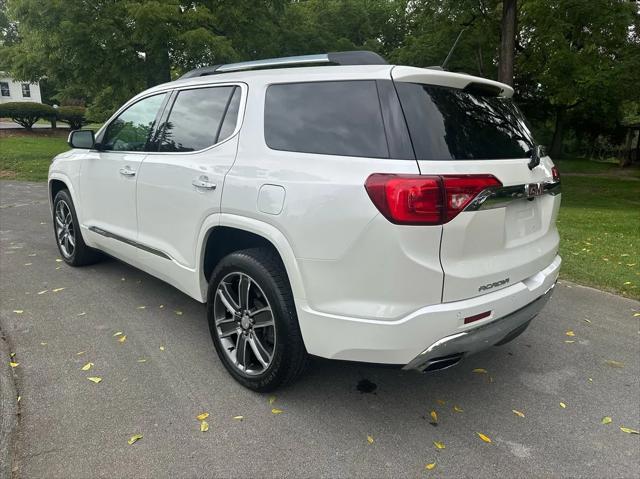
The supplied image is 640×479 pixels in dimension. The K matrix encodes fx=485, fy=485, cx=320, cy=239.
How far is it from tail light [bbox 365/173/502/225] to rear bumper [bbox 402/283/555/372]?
1.93ft

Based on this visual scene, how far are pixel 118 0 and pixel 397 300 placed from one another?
488 inches

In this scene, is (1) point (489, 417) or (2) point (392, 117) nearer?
(2) point (392, 117)

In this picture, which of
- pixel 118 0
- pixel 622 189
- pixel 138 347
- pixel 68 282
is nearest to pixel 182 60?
pixel 118 0

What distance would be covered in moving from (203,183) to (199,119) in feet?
1.91

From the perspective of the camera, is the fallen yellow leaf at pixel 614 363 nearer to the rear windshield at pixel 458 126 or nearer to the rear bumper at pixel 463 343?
the rear bumper at pixel 463 343

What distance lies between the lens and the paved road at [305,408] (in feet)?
7.86

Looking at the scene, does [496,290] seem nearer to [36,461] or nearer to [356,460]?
[356,460]

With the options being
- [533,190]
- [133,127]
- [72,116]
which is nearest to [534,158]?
[533,190]

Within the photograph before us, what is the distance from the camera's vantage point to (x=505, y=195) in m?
2.46

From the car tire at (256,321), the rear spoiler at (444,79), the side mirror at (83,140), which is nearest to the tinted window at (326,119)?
the rear spoiler at (444,79)

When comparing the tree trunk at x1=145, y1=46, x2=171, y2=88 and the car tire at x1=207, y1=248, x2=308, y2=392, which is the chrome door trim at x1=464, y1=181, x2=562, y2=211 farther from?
the tree trunk at x1=145, y1=46, x2=171, y2=88

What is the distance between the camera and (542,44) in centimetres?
1709

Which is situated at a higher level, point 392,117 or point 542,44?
point 542,44

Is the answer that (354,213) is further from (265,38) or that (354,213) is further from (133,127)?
(265,38)
